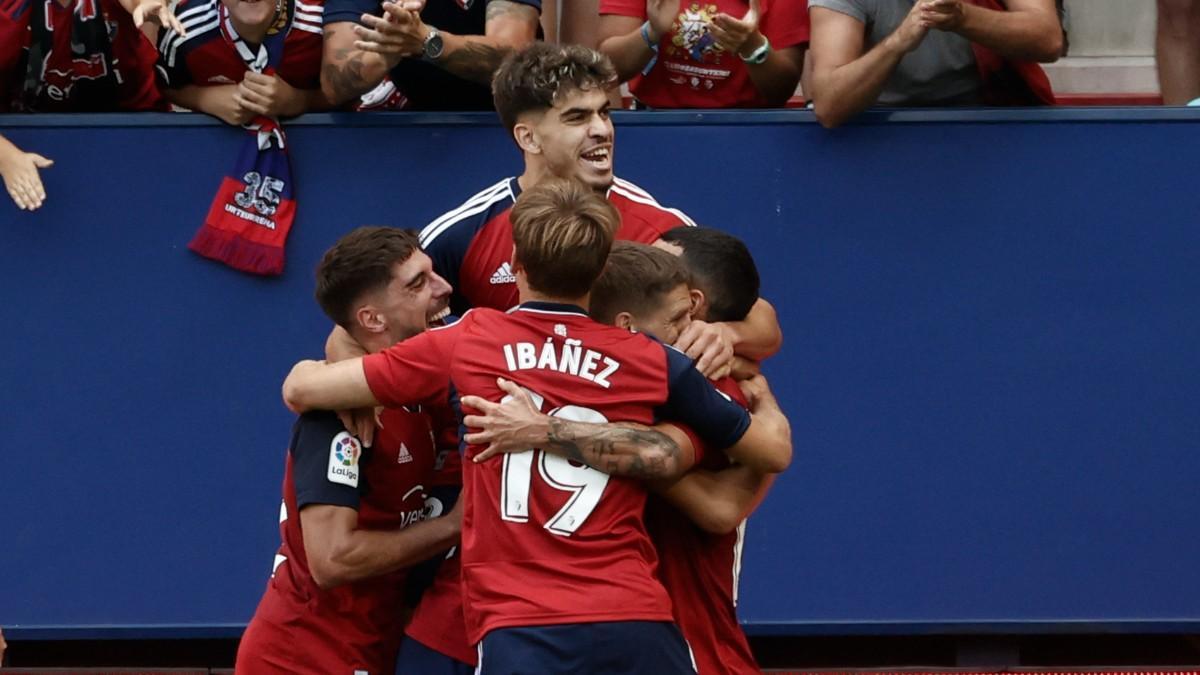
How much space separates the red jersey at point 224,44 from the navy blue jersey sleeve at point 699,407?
2331 mm

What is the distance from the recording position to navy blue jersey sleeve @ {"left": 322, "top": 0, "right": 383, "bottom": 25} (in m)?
5.68

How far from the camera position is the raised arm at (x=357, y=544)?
418cm

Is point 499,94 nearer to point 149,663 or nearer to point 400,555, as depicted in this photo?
point 400,555

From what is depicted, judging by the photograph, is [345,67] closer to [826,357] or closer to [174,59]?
[174,59]

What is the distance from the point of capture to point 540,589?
3707 millimetres

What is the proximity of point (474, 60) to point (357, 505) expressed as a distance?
1.83 meters

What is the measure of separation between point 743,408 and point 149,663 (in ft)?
9.55

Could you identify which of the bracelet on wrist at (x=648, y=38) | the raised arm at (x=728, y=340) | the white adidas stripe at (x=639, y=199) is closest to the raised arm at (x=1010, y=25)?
the bracelet on wrist at (x=648, y=38)

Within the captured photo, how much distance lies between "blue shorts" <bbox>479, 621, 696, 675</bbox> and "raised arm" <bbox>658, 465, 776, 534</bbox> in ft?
1.08

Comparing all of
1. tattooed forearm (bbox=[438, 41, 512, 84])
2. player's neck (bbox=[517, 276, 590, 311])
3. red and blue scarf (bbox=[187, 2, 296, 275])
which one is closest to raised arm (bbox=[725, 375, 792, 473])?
player's neck (bbox=[517, 276, 590, 311])

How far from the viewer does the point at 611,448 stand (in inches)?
147

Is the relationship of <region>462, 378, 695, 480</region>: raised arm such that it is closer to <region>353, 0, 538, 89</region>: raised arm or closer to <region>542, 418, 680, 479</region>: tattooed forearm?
<region>542, 418, 680, 479</region>: tattooed forearm

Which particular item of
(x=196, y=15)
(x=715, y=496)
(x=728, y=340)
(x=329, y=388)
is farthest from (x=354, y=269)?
(x=196, y=15)

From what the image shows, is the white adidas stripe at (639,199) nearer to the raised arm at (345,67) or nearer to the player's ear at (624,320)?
the player's ear at (624,320)
